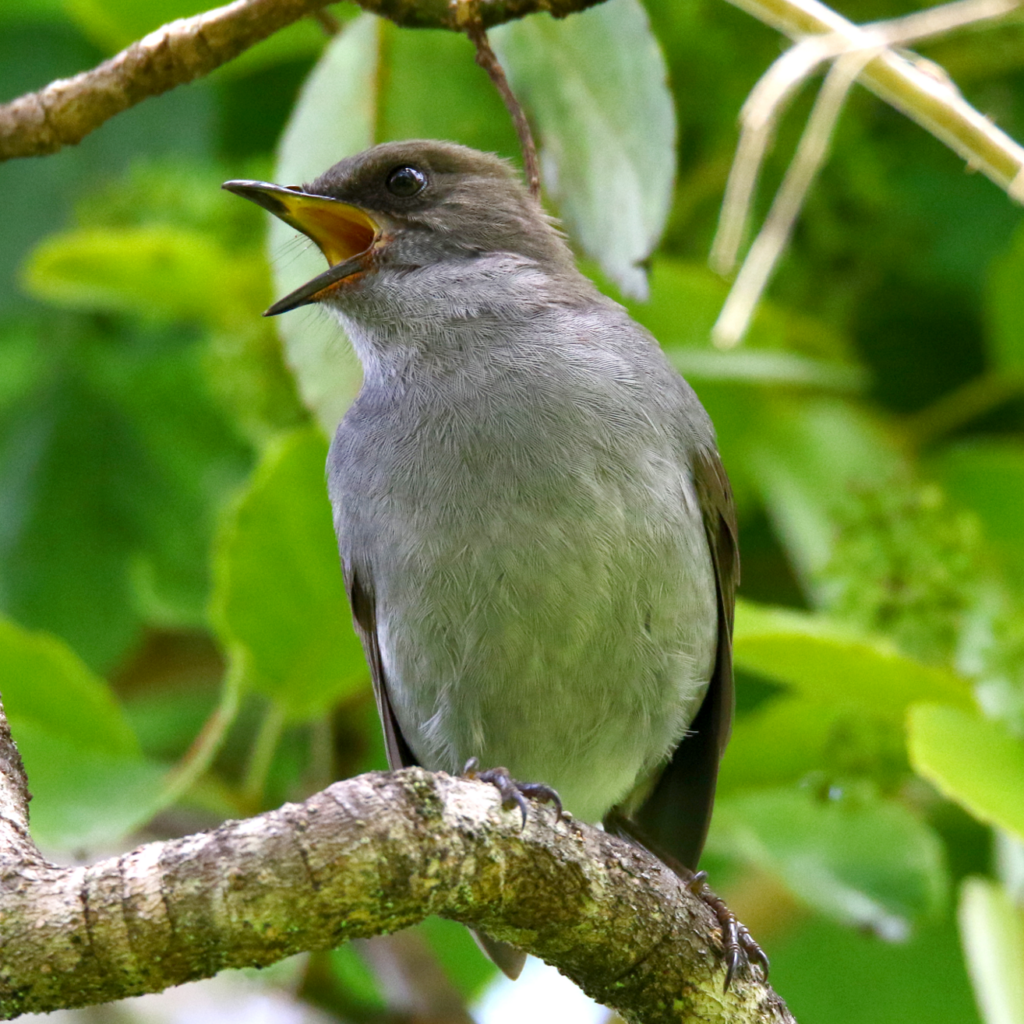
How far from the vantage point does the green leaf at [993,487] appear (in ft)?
13.9

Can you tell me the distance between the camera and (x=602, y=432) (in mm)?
3279

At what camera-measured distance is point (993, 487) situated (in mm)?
4289

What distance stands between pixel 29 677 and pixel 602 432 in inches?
60.9

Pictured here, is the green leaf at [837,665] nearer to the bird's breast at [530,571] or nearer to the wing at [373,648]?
the bird's breast at [530,571]

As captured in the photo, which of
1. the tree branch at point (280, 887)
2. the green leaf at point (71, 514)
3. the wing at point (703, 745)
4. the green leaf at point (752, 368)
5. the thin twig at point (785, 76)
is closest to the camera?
the tree branch at point (280, 887)

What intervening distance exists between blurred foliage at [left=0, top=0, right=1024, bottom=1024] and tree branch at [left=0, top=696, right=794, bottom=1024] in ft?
3.90

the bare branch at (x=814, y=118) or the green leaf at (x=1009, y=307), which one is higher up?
the bare branch at (x=814, y=118)

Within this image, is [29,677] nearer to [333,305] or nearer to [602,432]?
[333,305]

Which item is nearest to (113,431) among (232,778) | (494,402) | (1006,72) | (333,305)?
(232,778)

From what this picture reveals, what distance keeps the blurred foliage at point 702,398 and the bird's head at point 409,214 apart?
0.11 metres

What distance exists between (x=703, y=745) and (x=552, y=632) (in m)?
0.82

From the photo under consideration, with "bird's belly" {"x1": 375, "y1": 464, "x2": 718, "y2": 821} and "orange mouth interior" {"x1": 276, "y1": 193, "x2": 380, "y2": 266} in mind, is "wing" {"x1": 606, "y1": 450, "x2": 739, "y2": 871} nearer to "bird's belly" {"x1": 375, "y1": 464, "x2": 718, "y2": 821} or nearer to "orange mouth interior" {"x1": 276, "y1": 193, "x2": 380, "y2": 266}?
"bird's belly" {"x1": 375, "y1": 464, "x2": 718, "y2": 821}

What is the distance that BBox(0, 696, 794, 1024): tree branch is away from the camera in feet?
6.17

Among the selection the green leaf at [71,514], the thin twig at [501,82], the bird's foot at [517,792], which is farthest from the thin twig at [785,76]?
the green leaf at [71,514]
